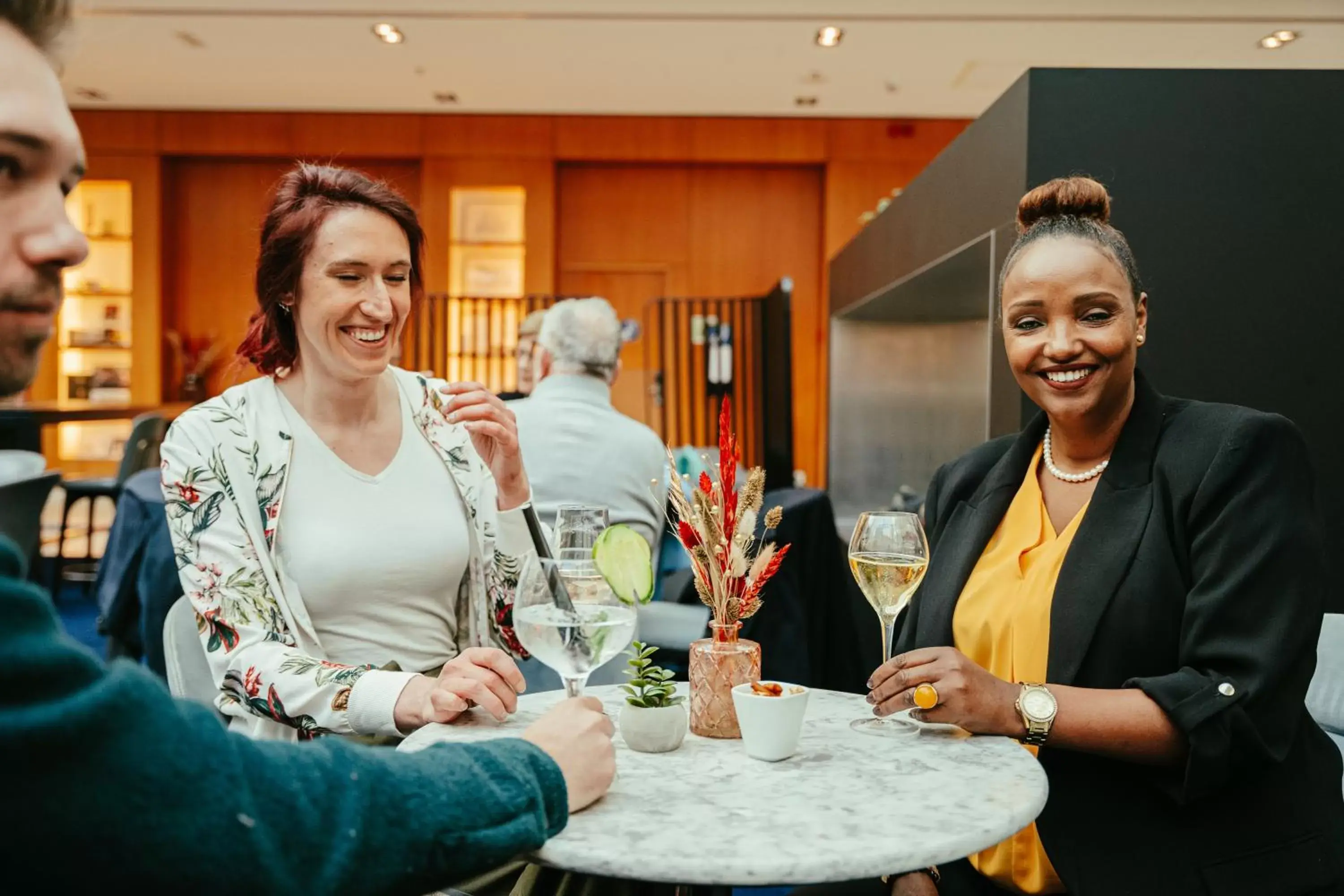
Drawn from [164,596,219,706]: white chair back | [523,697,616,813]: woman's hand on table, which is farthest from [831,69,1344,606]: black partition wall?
[164,596,219,706]: white chair back

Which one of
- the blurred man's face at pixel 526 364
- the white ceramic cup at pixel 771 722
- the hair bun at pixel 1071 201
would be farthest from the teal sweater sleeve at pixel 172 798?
the blurred man's face at pixel 526 364

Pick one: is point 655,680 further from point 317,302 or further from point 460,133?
point 460,133

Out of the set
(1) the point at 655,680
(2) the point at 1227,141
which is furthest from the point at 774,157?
(1) the point at 655,680

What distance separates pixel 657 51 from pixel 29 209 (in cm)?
615

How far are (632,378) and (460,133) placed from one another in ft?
7.88

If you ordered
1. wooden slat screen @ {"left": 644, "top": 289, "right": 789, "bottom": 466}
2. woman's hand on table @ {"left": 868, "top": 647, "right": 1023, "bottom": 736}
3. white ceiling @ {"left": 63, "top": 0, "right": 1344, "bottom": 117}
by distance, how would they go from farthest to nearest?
wooden slat screen @ {"left": 644, "top": 289, "right": 789, "bottom": 466} → white ceiling @ {"left": 63, "top": 0, "right": 1344, "bottom": 117} → woman's hand on table @ {"left": 868, "top": 647, "right": 1023, "bottom": 736}

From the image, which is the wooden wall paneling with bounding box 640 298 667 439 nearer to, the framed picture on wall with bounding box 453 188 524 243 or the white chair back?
the framed picture on wall with bounding box 453 188 524 243

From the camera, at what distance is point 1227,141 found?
215 centimetres

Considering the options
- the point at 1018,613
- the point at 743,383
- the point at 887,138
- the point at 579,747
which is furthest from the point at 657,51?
the point at 579,747

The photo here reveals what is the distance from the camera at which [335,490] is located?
5.43 feet

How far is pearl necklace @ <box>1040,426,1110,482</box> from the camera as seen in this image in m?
1.43

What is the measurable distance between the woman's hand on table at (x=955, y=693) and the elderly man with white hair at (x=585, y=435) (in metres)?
1.69

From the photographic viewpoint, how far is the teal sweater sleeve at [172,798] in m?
0.54

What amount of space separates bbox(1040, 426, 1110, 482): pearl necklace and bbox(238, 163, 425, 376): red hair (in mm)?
1173
